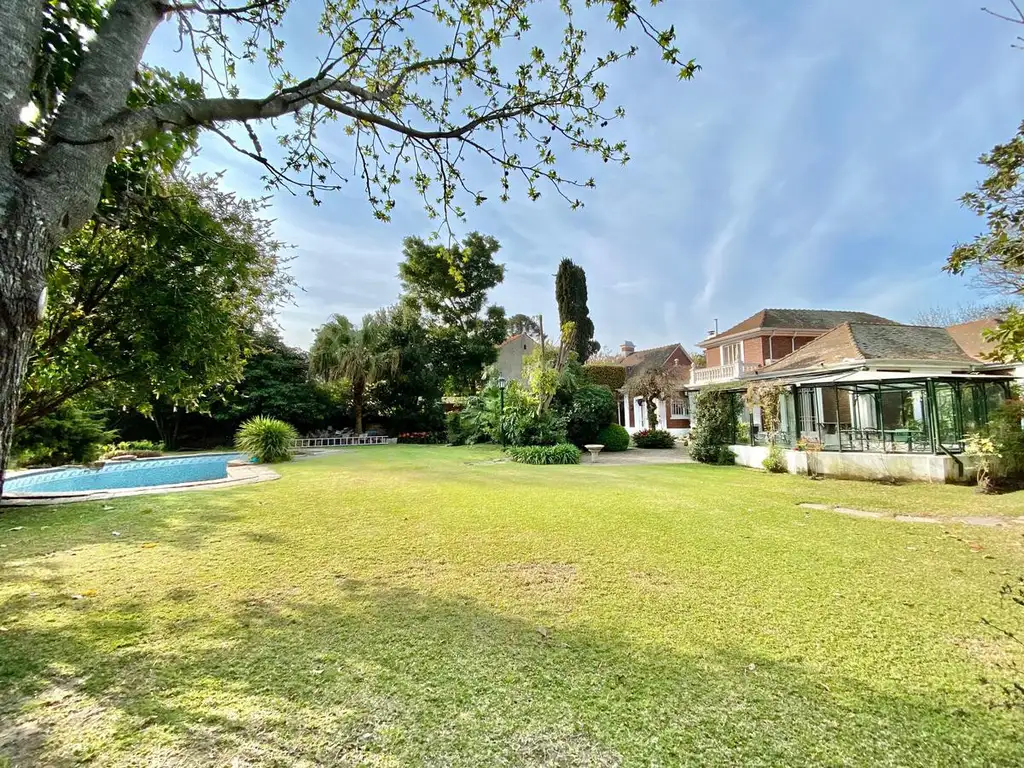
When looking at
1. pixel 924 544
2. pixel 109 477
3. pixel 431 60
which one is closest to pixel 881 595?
pixel 924 544

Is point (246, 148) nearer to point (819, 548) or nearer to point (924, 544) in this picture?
point (819, 548)

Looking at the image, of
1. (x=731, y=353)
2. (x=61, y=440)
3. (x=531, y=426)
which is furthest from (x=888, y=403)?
(x=61, y=440)

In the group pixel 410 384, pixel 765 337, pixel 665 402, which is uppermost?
pixel 765 337

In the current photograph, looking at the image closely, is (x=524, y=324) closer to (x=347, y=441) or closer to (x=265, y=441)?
(x=347, y=441)

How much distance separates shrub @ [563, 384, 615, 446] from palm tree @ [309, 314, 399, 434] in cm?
1005

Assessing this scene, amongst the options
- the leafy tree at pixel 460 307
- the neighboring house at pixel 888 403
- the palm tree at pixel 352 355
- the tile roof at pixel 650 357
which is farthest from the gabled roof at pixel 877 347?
the palm tree at pixel 352 355

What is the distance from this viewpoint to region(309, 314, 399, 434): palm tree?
21.7 meters

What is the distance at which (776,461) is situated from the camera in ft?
39.4

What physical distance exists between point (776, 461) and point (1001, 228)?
26.2ft

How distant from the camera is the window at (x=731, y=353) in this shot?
2553cm

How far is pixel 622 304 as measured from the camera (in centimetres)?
2491

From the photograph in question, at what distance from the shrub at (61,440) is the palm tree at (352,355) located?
10.3 metres

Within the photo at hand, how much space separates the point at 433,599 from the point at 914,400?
46.7ft

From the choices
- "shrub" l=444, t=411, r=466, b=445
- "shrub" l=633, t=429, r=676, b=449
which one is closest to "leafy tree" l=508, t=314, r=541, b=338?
"shrub" l=444, t=411, r=466, b=445
